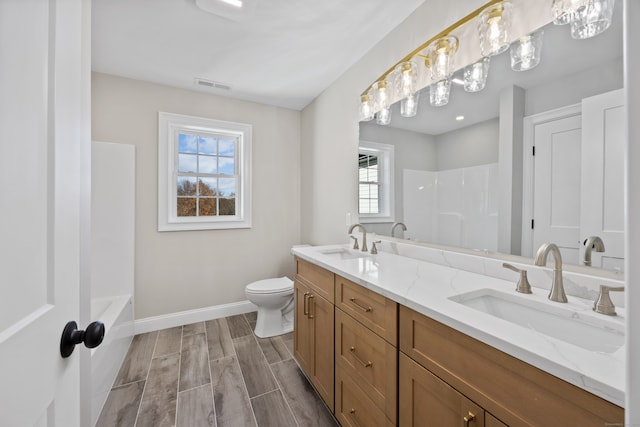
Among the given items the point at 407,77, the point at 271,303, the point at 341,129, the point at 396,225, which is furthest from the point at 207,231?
the point at 407,77

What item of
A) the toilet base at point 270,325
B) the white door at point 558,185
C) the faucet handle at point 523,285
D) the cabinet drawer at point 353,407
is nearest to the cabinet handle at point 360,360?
the cabinet drawer at point 353,407

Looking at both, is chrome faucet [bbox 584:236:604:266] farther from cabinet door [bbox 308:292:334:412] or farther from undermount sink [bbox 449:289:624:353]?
cabinet door [bbox 308:292:334:412]

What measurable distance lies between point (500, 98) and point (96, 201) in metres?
3.10

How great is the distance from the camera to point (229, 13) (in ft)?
5.59

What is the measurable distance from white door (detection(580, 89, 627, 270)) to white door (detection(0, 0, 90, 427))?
1578 millimetres

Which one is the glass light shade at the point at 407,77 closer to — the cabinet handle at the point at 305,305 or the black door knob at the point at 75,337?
the cabinet handle at the point at 305,305

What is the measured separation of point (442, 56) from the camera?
4.73ft

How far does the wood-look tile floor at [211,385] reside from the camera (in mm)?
1511

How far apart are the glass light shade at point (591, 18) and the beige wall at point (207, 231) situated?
8.85ft

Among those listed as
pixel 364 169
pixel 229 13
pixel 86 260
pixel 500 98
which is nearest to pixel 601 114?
pixel 500 98

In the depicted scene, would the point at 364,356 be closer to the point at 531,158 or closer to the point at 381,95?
the point at 531,158

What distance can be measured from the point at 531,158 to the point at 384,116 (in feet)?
3.42

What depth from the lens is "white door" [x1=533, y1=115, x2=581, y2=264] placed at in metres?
1.00

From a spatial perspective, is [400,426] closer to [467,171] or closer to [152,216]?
[467,171]
